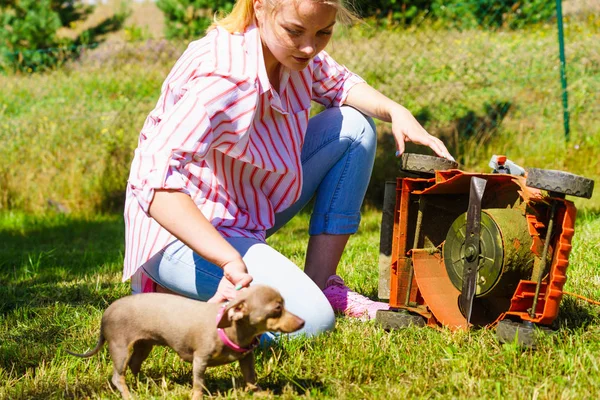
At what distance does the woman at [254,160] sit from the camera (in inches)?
87.8

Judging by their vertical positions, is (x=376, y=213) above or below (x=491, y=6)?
below

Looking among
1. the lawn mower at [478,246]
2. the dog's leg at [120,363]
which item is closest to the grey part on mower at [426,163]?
the lawn mower at [478,246]

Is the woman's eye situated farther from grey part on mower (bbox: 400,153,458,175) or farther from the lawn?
the lawn

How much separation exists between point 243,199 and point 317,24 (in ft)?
2.36

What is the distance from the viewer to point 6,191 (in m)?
7.16

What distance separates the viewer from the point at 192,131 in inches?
89.5

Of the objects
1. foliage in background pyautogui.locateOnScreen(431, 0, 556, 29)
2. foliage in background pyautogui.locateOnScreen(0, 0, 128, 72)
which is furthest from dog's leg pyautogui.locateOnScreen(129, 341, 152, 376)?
foliage in background pyautogui.locateOnScreen(0, 0, 128, 72)

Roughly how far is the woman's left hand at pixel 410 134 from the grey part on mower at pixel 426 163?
0.04 meters

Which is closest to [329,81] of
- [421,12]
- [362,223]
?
[362,223]

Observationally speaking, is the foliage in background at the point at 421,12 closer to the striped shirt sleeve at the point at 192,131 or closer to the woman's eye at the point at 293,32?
the woman's eye at the point at 293,32

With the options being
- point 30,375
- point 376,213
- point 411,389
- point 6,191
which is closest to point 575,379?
point 411,389

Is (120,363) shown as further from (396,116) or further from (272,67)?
(396,116)

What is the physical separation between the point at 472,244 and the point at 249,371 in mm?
850

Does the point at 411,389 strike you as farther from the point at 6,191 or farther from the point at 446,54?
the point at 446,54
